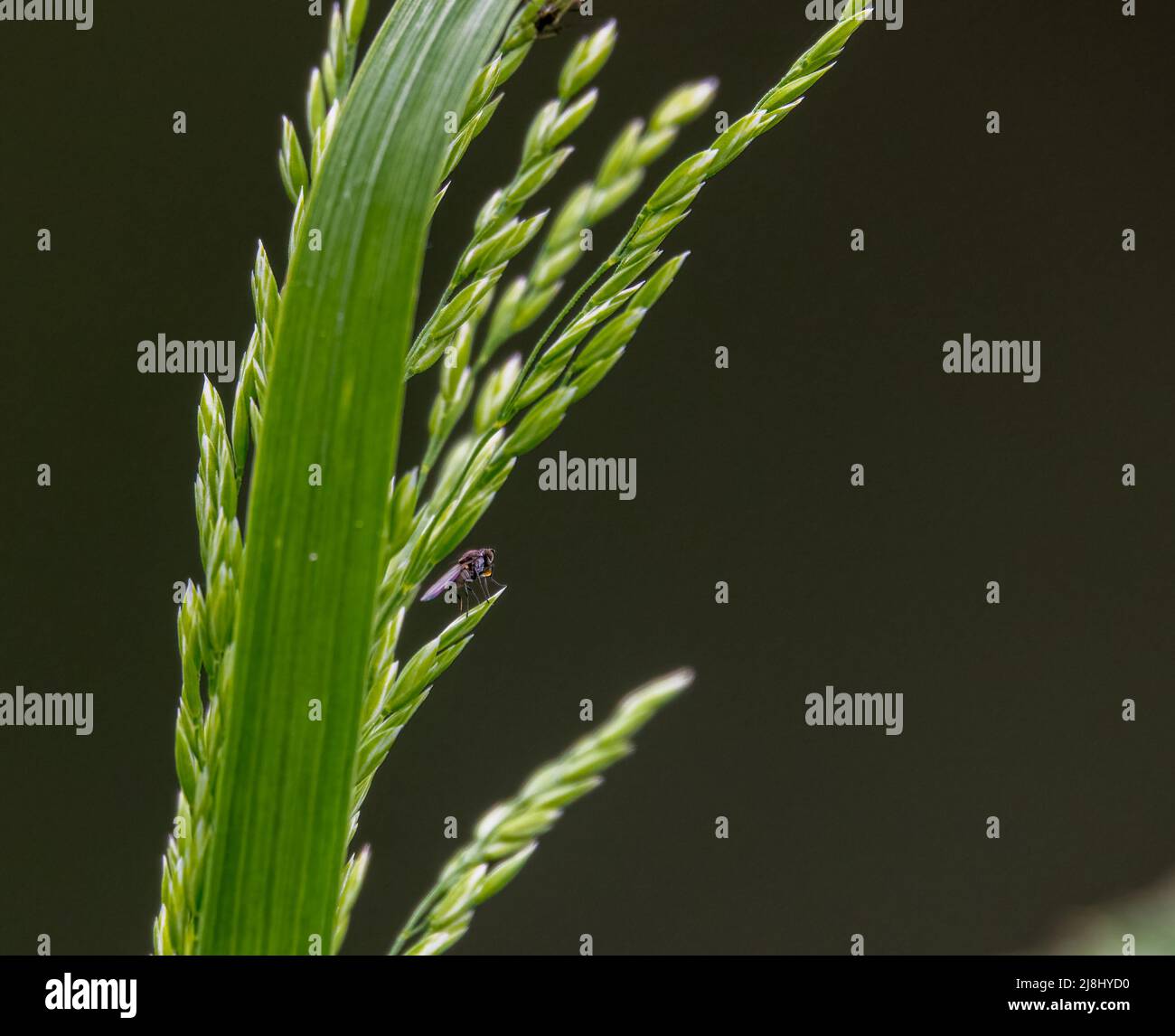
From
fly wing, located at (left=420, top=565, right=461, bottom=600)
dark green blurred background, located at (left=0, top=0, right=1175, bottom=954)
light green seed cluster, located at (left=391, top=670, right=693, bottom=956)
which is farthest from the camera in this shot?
dark green blurred background, located at (left=0, top=0, right=1175, bottom=954)

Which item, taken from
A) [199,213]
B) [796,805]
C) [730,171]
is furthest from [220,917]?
[796,805]

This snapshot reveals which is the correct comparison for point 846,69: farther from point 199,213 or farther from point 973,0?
point 199,213

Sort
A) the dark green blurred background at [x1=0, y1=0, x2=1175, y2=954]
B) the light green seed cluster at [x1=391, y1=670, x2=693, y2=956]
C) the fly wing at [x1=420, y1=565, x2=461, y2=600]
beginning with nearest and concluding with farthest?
1. the light green seed cluster at [x1=391, y1=670, x2=693, y2=956]
2. the fly wing at [x1=420, y1=565, x2=461, y2=600]
3. the dark green blurred background at [x1=0, y1=0, x2=1175, y2=954]

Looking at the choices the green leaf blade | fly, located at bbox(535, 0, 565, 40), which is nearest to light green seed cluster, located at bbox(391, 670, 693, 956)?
the green leaf blade

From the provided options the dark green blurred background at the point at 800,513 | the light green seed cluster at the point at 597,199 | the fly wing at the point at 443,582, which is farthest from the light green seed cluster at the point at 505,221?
the dark green blurred background at the point at 800,513

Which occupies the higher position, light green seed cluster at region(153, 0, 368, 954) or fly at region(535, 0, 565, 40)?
fly at region(535, 0, 565, 40)

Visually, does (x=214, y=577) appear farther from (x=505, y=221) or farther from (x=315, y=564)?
(x=505, y=221)

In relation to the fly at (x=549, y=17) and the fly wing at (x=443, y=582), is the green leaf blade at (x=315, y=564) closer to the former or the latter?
the fly at (x=549, y=17)

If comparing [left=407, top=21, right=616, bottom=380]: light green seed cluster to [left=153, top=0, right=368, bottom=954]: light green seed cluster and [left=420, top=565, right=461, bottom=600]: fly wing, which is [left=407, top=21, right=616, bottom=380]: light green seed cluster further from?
[left=420, top=565, right=461, bottom=600]: fly wing
